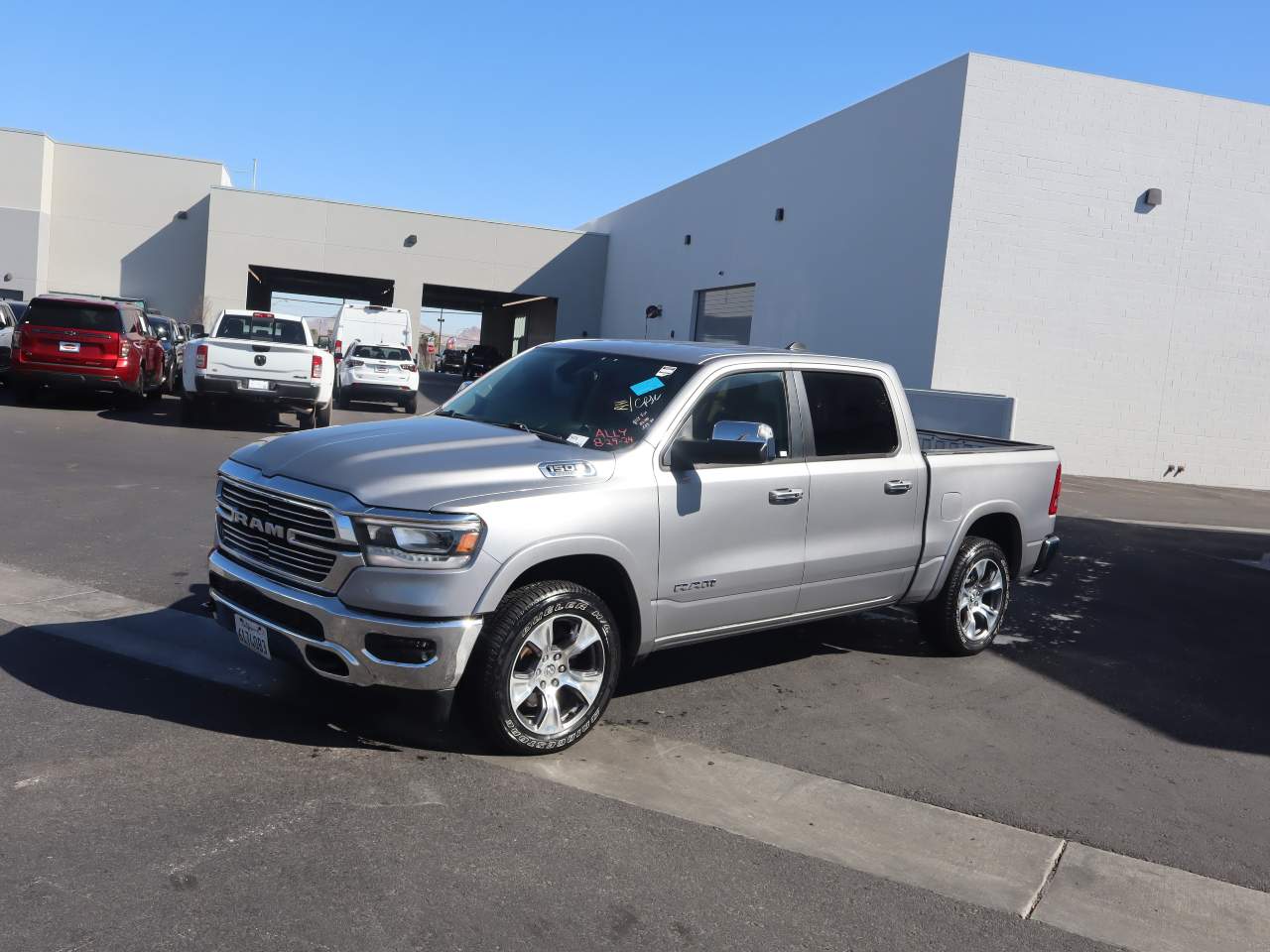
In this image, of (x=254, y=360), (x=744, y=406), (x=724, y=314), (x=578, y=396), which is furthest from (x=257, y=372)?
(x=724, y=314)

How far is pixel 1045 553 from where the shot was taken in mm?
7973

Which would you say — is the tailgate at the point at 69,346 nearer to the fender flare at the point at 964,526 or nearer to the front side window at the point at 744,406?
the front side window at the point at 744,406

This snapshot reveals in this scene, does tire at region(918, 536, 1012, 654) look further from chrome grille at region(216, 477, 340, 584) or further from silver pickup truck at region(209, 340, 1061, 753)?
chrome grille at region(216, 477, 340, 584)

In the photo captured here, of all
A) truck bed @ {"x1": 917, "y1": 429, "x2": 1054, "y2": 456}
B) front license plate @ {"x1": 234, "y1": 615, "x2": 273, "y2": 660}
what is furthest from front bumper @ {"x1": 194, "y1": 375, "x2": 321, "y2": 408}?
front license plate @ {"x1": 234, "y1": 615, "x2": 273, "y2": 660}

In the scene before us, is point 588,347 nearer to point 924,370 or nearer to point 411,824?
point 411,824

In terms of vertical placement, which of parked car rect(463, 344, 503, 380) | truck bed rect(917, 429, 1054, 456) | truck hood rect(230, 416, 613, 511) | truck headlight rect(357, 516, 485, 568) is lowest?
truck headlight rect(357, 516, 485, 568)

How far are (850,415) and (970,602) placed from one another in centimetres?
181

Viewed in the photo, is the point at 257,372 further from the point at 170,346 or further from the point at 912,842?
the point at 912,842

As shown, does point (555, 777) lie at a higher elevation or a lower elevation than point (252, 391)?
lower

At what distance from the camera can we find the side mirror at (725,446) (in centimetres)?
532

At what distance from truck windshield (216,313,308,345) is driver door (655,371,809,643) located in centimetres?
→ 1319

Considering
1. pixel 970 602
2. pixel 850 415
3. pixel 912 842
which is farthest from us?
pixel 970 602

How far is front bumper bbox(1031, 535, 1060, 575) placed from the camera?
795 centimetres

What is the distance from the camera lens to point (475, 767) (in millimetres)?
4781
